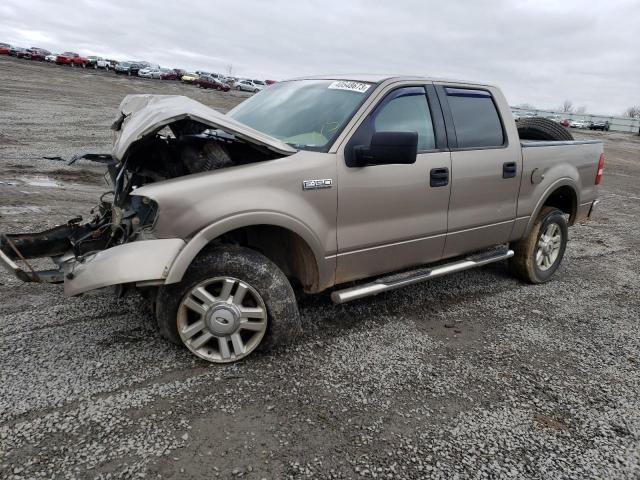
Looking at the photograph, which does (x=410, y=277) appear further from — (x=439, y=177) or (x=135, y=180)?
(x=135, y=180)

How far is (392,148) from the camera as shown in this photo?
3.17 metres

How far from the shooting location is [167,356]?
3264mm

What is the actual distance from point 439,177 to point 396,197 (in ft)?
1.52

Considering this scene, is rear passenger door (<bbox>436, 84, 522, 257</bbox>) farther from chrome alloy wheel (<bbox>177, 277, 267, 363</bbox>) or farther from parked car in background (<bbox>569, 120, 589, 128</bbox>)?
parked car in background (<bbox>569, 120, 589, 128</bbox>)

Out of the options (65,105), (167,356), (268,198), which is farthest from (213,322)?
(65,105)

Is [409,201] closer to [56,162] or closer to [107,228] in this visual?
[107,228]

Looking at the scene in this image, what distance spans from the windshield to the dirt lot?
4.67ft

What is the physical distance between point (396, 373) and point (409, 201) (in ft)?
4.09

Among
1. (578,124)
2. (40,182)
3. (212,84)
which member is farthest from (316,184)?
(578,124)

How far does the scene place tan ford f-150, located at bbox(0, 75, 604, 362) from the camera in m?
2.94

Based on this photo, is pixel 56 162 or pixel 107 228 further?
pixel 56 162

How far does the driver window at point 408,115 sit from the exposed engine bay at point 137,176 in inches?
36.6

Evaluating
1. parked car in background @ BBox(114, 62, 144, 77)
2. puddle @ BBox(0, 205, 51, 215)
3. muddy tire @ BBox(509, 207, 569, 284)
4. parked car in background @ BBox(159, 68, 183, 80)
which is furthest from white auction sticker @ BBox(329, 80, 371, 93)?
parked car in background @ BBox(159, 68, 183, 80)

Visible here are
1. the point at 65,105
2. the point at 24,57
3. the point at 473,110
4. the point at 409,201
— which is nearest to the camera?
the point at 409,201
